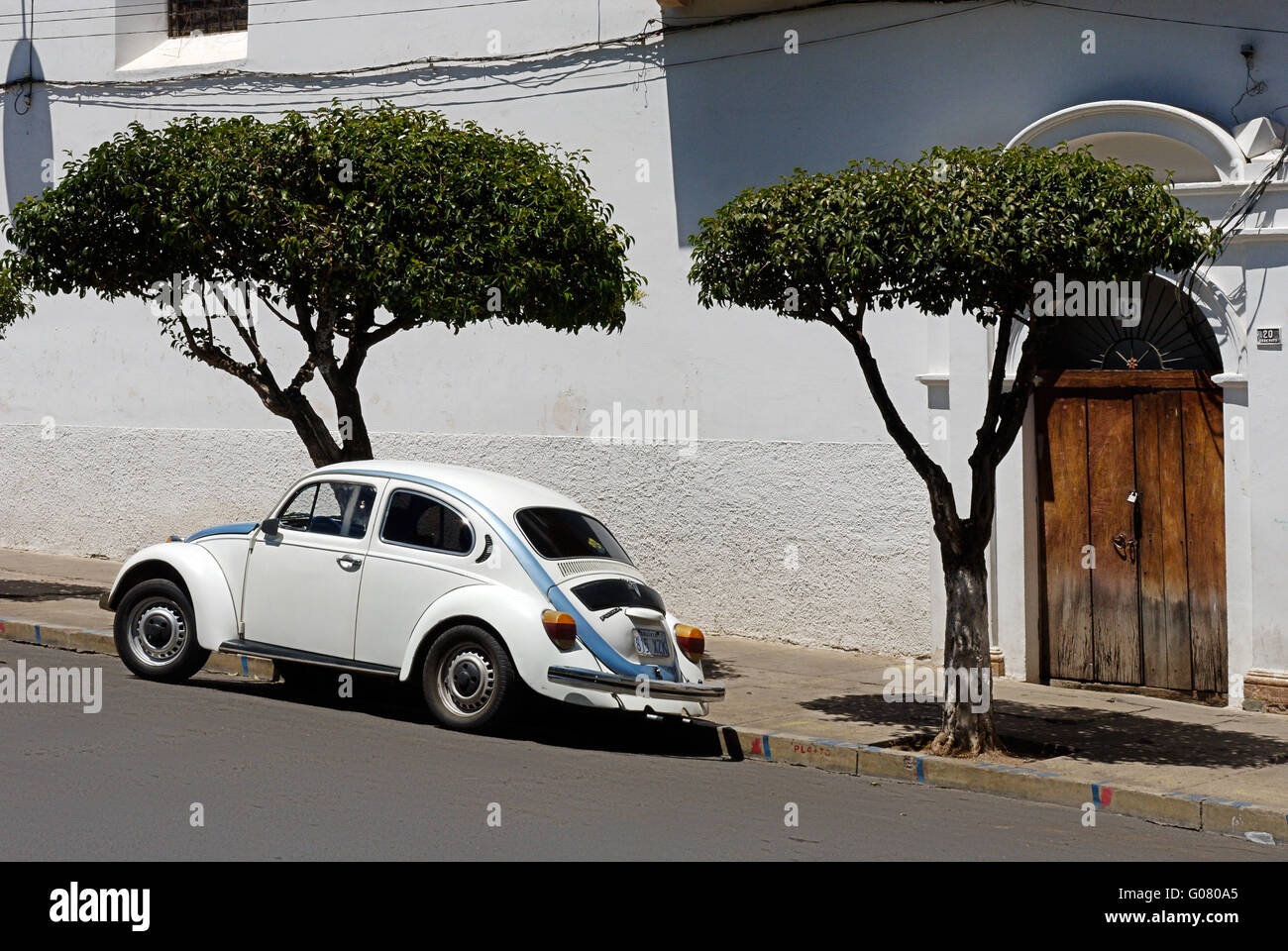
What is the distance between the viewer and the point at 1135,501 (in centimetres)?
1178

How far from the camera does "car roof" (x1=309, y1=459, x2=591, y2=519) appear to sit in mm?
9734

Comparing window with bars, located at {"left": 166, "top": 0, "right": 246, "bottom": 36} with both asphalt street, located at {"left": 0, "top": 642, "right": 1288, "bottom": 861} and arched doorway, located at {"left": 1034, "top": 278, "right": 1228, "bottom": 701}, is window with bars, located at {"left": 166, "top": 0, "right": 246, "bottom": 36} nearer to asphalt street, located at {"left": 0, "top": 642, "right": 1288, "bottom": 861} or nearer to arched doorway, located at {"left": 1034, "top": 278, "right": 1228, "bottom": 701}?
asphalt street, located at {"left": 0, "top": 642, "right": 1288, "bottom": 861}

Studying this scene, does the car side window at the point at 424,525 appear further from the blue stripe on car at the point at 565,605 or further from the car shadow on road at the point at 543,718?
the car shadow on road at the point at 543,718

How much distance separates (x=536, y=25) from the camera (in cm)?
1485

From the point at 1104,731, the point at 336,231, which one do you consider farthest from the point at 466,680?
the point at 1104,731

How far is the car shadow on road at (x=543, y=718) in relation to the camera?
9.48 m

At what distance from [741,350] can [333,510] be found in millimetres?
4896

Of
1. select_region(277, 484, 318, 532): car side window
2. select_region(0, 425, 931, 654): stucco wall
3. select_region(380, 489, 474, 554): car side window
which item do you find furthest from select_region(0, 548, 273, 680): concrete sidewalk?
select_region(380, 489, 474, 554): car side window

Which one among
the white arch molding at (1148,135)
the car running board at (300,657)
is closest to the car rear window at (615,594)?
the car running board at (300,657)
